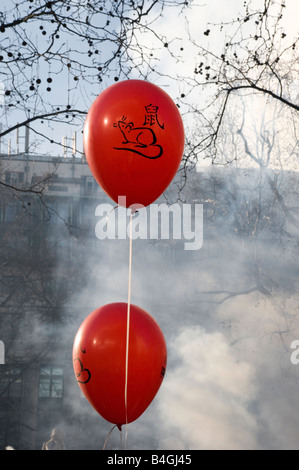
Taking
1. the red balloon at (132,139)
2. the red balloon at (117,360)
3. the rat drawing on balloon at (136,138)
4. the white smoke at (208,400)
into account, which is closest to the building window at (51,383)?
the white smoke at (208,400)

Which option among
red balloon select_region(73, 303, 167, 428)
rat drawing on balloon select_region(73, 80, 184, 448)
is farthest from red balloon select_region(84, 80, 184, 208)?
red balloon select_region(73, 303, 167, 428)

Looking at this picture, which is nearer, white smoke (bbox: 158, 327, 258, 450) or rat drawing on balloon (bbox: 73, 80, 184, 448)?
rat drawing on balloon (bbox: 73, 80, 184, 448)

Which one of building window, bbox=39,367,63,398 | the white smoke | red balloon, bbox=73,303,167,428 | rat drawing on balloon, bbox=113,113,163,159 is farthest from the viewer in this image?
building window, bbox=39,367,63,398

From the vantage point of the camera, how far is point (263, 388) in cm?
1001

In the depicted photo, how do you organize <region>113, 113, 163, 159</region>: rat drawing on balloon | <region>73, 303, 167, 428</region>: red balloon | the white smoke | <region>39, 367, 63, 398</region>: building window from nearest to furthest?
<region>113, 113, 163, 159</region>: rat drawing on balloon < <region>73, 303, 167, 428</region>: red balloon < the white smoke < <region>39, 367, 63, 398</region>: building window

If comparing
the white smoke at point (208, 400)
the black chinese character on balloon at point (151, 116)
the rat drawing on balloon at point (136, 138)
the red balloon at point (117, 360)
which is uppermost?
the black chinese character on balloon at point (151, 116)

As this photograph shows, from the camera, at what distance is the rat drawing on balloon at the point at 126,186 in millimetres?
2180

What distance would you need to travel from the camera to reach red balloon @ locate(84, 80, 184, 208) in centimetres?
217

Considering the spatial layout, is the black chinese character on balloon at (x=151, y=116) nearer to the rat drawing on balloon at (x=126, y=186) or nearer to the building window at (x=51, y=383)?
the rat drawing on balloon at (x=126, y=186)

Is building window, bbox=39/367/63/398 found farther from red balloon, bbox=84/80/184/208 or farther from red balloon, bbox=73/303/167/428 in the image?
red balloon, bbox=84/80/184/208

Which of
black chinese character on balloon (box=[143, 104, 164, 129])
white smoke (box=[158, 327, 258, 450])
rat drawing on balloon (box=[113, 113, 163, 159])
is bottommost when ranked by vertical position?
white smoke (box=[158, 327, 258, 450])
